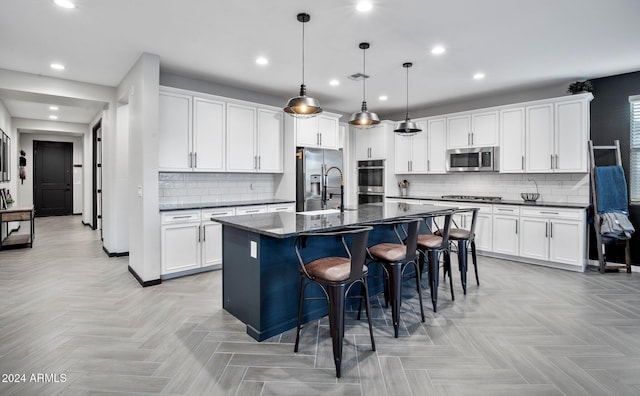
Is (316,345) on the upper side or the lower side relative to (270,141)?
lower

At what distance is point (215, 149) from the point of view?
189 inches

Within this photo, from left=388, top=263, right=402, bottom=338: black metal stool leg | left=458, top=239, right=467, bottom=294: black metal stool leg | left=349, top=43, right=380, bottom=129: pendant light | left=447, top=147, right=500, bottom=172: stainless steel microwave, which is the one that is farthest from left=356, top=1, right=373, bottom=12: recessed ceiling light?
left=447, top=147, right=500, bottom=172: stainless steel microwave

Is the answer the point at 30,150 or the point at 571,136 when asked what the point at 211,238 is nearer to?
the point at 571,136

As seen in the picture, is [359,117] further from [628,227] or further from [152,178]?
[628,227]

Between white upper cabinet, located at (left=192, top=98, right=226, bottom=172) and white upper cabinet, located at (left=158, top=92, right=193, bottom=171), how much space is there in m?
0.09

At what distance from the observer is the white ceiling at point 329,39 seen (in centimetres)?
290

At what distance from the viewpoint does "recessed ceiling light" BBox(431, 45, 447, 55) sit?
3738 millimetres

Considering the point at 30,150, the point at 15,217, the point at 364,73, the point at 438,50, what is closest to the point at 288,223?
the point at 438,50

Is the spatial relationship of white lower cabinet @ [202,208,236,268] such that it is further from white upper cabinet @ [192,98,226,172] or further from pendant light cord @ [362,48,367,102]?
pendant light cord @ [362,48,367,102]

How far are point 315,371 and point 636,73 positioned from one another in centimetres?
569

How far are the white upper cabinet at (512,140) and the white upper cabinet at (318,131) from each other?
9.12ft

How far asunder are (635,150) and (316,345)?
511 centimetres

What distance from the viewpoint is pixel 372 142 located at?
702 cm

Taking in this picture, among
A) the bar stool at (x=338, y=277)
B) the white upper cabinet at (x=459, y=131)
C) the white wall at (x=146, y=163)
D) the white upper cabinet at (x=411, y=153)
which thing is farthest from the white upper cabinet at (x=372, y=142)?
the bar stool at (x=338, y=277)
